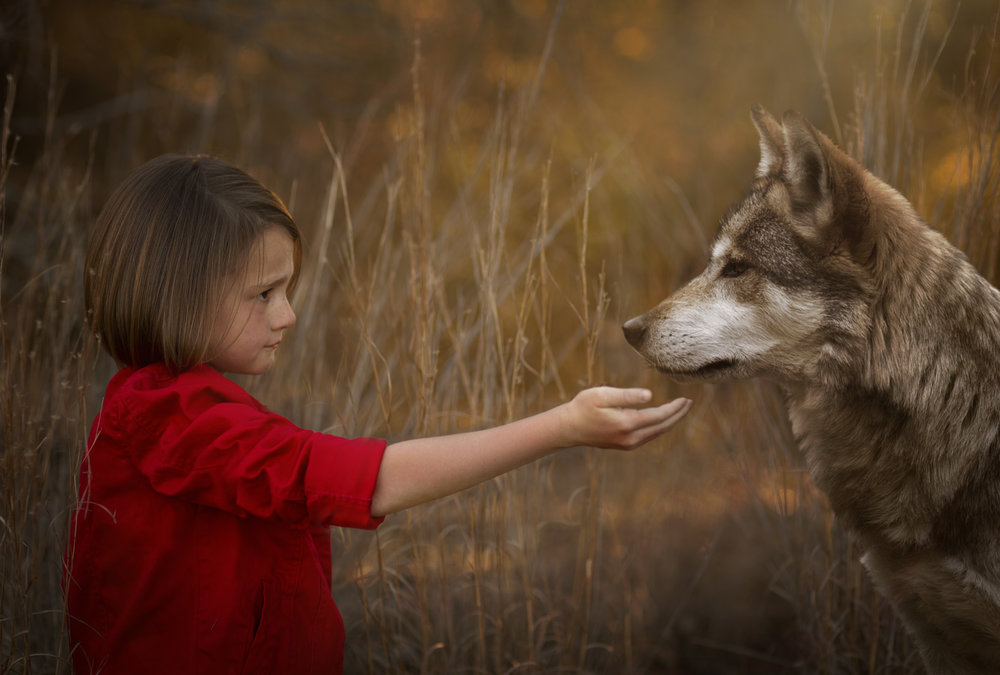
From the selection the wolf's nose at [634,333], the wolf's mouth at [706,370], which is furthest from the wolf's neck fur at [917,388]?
the wolf's nose at [634,333]

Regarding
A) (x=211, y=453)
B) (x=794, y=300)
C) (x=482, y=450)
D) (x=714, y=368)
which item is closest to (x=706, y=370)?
(x=714, y=368)

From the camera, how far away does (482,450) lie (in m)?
1.60

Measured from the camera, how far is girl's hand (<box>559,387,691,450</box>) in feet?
5.04

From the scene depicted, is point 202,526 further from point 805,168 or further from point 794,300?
point 805,168

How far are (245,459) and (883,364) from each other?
1.66 m

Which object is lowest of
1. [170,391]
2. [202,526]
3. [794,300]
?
[202,526]

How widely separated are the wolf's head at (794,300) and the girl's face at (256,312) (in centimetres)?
97

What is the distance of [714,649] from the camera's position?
11.4ft

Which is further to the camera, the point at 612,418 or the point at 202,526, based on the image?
the point at 202,526

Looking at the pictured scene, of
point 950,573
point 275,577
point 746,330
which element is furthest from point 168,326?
point 950,573

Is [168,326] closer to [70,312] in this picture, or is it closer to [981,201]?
[70,312]

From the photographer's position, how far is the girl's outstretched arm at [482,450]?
1.59m

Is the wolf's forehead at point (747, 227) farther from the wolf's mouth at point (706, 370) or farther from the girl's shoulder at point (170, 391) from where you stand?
the girl's shoulder at point (170, 391)

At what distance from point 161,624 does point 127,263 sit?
79cm
